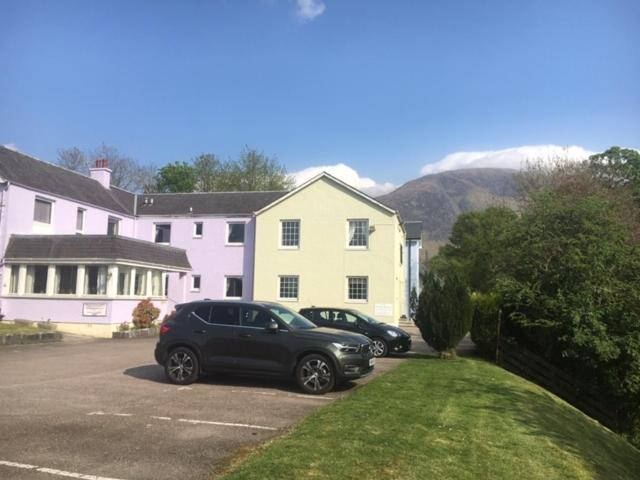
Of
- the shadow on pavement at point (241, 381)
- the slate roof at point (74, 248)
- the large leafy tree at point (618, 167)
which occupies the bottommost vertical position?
the shadow on pavement at point (241, 381)

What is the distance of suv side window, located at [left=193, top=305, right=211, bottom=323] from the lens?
11.2m

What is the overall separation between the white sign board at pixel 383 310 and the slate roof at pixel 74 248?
1211 cm

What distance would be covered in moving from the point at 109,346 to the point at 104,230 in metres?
14.1

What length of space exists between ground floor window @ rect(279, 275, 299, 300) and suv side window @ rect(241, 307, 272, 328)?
19.0 m

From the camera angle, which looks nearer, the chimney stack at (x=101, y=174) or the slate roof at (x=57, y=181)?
the slate roof at (x=57, y=181)

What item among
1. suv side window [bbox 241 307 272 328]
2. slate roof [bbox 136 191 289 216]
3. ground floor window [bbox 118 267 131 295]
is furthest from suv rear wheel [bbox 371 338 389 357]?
slate roof [bbox 136 191 289 216]

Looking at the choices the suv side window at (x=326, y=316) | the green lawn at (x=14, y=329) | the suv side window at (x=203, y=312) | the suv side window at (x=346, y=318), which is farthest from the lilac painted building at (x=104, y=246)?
the suv side window at (x=203, y=312)

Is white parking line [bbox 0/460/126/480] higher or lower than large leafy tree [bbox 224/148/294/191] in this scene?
lower

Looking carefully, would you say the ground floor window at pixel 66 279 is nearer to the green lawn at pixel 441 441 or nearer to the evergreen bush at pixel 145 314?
the evergreen bush at pixel 145 314

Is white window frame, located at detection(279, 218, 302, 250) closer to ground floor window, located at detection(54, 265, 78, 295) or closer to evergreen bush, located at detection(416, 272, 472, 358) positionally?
ground floor window, located at detection(54, 265, 78, 295)

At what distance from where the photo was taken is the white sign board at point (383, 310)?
2804cm

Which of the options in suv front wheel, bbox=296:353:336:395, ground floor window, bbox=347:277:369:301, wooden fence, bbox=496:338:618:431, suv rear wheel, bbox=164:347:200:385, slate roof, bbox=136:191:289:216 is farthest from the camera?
slate roof, bbox=136:191:289:216

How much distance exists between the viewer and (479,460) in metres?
6.27

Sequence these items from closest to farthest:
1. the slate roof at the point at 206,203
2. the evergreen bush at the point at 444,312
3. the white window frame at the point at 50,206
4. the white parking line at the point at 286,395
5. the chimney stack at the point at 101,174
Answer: the white parking line at the point at 286,395
the evergreen bush at the point at 444,312
the white window frame at the point at 50,206
the slate roof at the point at 206,203
the chimney stack at the point at 101,174
